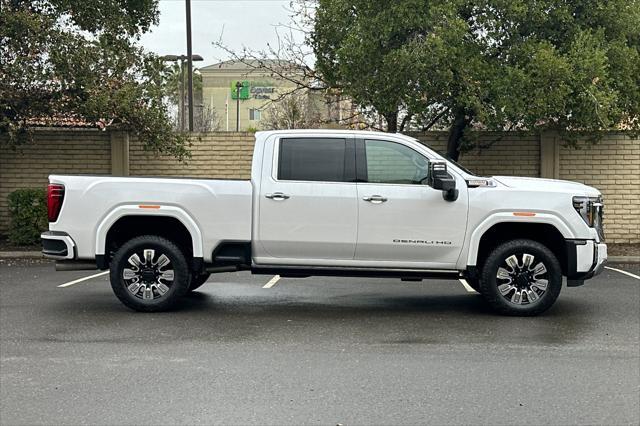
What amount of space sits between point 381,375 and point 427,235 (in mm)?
2639

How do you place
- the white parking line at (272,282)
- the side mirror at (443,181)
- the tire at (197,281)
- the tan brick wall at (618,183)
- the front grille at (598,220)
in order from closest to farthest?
the side mirror at (443,181) → the front grille at (598,220) → the tire at (197,281) → the white parking line at (272,282) → the tan brick wall at (618,183)

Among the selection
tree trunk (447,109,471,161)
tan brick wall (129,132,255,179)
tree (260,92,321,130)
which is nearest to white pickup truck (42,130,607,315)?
tree trunk (447,109,471,161)

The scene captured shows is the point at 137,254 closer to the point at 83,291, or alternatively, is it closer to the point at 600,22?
the point at 83,291

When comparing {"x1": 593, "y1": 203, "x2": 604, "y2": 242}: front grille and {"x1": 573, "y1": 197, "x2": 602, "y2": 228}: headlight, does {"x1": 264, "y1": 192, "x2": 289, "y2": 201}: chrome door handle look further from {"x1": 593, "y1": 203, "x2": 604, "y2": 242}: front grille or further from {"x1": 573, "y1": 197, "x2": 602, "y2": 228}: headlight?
{"x1": 593, "y1": 203, "x2": 604, "y2": 242}: front grille

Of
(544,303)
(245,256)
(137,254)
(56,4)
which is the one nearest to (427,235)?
(544,303)

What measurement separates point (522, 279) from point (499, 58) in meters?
5.89

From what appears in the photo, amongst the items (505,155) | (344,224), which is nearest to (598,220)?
(344,224)

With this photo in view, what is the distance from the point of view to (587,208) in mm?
8266

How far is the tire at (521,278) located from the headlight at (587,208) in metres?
0.56

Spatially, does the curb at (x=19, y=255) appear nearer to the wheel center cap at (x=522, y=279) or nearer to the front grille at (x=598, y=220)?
the wheel center cap at (x=522, y=279)

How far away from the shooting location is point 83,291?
393 inches

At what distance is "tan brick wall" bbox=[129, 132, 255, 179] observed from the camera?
15.3m

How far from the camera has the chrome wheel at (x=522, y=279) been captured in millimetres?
8250

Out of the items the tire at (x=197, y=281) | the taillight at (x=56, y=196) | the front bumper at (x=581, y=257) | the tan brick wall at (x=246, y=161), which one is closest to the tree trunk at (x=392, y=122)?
the tan brick wall at (x=246, y=161)
